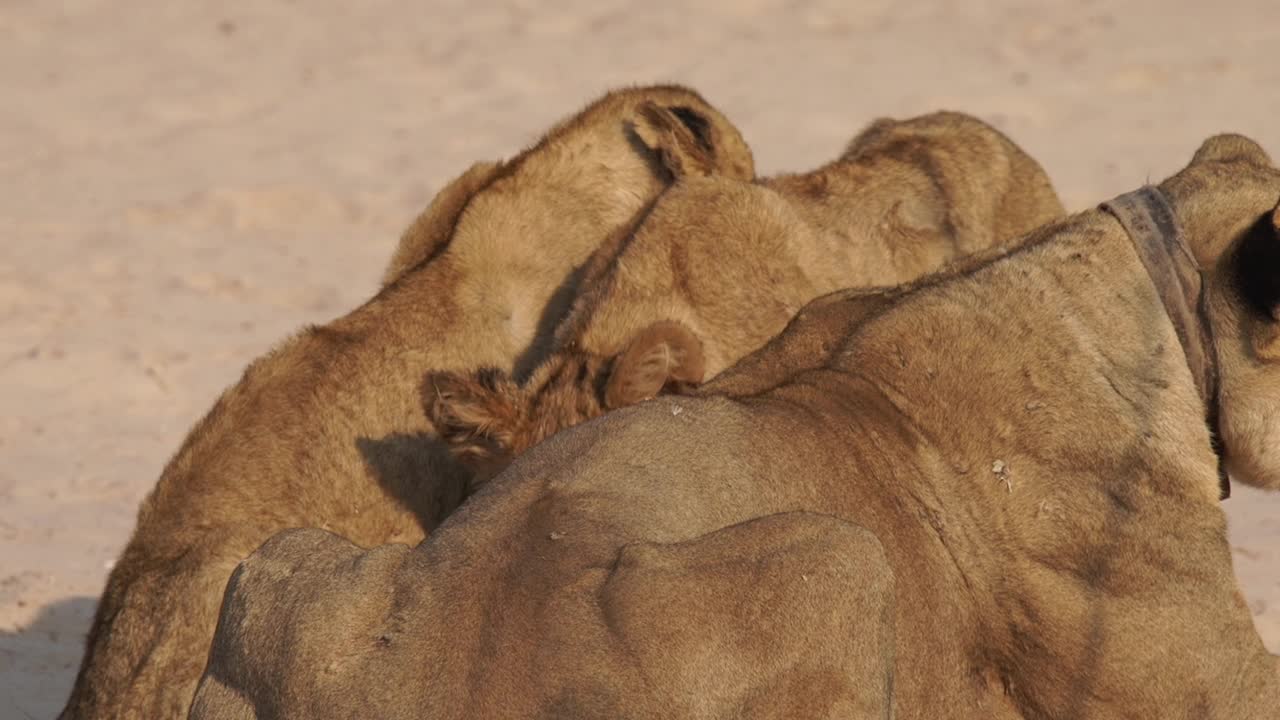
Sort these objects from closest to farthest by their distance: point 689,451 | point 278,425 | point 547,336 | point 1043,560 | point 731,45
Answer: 1. point 689,451
2. point 1043,560
3. point 278,425
4. point 547,336
5. point 731,45

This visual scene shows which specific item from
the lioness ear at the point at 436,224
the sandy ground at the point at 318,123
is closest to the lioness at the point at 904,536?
the lioness ear at the point at 436,224

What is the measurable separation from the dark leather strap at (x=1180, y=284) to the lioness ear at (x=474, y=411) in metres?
1.42

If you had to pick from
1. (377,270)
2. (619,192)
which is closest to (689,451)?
(619,192)

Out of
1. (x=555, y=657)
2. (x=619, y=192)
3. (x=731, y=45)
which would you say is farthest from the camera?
(x=731, y=45)

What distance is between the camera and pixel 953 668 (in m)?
3.69

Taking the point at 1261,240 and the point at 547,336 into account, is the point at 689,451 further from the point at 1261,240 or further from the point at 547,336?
the point at 547,336

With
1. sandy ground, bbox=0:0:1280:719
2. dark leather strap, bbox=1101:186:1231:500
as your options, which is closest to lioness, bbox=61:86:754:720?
dark leather strap, bbox=1101:186:1231:500

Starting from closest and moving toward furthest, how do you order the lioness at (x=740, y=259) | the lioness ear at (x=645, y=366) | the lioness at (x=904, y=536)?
the lioness at (x=904, y=536)
the lioness ear at (x=645, y=366)
the lioness at (x=740, y=259)

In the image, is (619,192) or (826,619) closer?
(826,619)

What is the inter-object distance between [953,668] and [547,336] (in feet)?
7.01

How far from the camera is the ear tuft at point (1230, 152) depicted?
14.6 feet

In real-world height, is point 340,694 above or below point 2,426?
below

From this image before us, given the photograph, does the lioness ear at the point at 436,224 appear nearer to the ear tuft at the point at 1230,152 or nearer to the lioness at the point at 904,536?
the lioness at the point at 904,536

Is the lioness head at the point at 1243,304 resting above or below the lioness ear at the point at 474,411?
below
